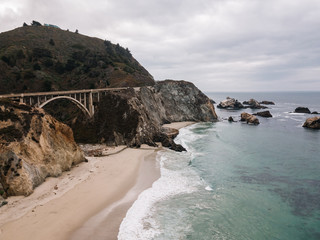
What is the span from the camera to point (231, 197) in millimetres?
21297

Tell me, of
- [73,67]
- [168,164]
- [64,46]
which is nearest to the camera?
[168,164]

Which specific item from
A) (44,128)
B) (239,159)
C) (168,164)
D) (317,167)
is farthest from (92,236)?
(317,167)

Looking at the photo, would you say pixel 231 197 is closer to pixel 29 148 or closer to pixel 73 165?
pixel 73 165

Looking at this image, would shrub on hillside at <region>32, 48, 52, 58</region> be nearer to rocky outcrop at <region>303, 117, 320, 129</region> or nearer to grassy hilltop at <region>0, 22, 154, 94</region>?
grassy hilltop at <region>0, 22, 154, 94</region>

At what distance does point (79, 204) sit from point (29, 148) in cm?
686

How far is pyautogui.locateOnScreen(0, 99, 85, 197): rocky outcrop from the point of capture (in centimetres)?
1777

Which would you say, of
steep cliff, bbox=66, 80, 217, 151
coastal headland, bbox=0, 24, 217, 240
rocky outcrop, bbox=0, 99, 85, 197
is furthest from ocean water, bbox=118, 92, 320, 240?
rocky outcrop, bbox=0, 99, 85, 197

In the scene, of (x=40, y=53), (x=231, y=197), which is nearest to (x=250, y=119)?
(x=231, y=197)

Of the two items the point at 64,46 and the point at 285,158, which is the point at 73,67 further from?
the point at 285,158

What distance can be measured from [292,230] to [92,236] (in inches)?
543

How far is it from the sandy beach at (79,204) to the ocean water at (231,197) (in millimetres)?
1312

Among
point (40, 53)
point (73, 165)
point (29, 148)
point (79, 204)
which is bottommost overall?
point (79, 204)

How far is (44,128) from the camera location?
2252 cm

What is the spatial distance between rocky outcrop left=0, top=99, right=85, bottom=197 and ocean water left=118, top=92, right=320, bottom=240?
8.81 meters
